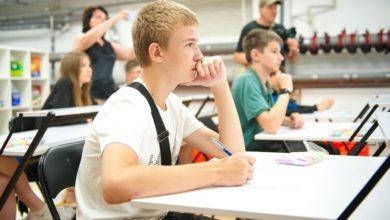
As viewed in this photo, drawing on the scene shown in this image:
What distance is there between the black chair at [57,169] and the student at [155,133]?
0.12 meters

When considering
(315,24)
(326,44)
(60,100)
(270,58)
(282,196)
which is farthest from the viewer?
(315,24)

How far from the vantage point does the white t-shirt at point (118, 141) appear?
3.36ft

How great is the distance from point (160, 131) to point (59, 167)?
16.3 inches

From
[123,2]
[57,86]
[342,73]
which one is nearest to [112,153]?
[57,86]

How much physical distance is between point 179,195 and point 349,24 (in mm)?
4541

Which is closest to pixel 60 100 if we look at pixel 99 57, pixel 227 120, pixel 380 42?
pixel 99 57

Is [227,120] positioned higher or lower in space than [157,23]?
lower

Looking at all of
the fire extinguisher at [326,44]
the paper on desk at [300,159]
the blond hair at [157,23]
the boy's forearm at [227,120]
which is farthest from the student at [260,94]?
the fire extinguisher at [326,44]

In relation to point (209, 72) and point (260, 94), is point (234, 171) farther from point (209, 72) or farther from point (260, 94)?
point (260, 94)

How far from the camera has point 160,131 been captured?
46.4 inches

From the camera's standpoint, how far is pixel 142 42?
1.28m

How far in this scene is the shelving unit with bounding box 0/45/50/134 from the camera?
18.7 feet

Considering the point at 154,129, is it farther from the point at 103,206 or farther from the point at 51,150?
the point at 51,150

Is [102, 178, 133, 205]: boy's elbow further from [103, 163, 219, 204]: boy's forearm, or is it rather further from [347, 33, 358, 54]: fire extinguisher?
[347, 33, 358, 54]: fire extinguisher
